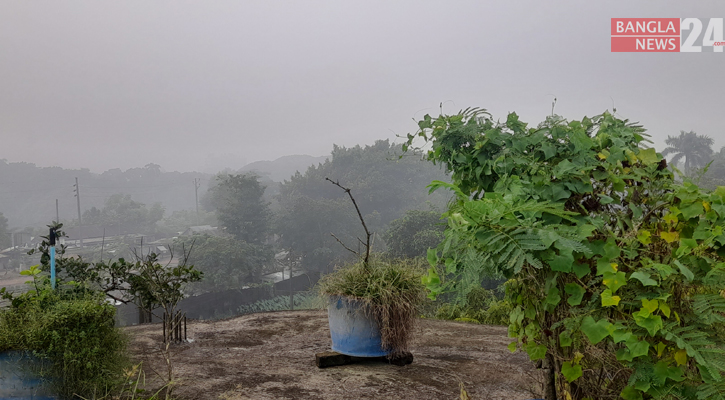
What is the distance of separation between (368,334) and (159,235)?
4381 centimetres

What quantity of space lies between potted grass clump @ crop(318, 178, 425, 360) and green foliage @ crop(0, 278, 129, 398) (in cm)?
165

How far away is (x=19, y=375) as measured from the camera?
273cm

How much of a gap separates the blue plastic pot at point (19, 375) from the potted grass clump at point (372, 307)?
2022mm

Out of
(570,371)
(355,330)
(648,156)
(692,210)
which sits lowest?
(355,330)

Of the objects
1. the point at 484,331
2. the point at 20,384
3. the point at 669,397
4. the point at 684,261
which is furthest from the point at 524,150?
the point at 484,331

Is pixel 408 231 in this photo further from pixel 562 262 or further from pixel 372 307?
pixel 562 262

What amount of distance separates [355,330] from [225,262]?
2443 cm

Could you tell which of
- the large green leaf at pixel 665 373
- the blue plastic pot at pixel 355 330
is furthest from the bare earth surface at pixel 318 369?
the large green leaf at pixel 665 373

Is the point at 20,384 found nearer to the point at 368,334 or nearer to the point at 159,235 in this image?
the point at 368,334

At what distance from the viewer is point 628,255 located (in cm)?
160

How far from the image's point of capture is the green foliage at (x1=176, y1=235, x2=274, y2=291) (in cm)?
2672

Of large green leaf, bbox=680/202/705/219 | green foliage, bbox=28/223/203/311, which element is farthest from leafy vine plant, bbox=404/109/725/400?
green foliage, bbox=28/223/203/311

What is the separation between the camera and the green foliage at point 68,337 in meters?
2.73

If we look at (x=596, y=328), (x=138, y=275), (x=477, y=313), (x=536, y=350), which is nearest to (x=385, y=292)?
(x=536, y=350)
